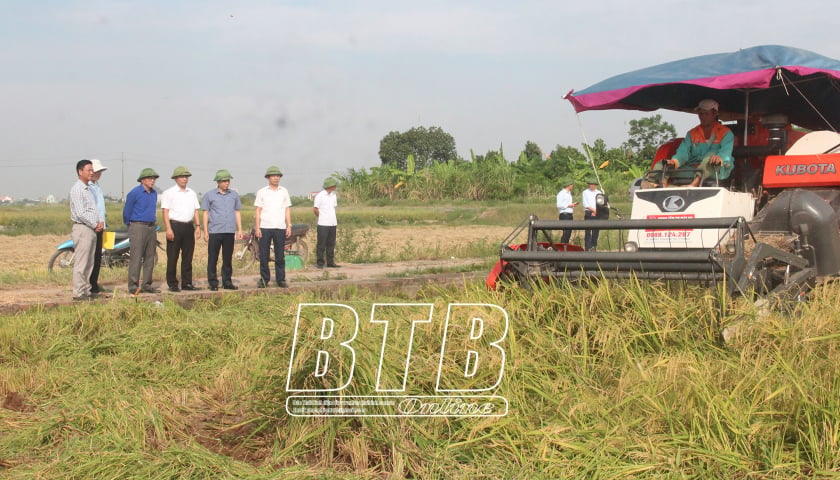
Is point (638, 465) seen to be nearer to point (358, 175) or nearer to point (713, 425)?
point (713, 425)

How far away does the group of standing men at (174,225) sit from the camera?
33.7 feet

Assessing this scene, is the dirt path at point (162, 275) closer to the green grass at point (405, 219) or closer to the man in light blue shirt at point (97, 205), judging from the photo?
the man in light blue shirt at point (97, 205)

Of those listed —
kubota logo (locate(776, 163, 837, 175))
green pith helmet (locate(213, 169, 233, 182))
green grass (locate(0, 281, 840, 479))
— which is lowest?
green grass (locate(0, 281, 840, 479))

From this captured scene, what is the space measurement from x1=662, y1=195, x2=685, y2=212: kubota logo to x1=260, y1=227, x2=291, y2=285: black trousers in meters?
5.85

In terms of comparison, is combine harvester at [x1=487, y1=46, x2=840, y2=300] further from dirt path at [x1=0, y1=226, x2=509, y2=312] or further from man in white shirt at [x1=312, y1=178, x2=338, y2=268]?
man in white shirt at [x1=312, y1=178, x2=338, y2=268]

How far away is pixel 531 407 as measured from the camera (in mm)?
4840

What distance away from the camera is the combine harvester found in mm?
6262

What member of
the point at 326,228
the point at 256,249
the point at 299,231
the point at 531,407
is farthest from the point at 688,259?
the point at 299,231

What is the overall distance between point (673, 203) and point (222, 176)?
22.5ft

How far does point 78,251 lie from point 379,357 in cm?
654

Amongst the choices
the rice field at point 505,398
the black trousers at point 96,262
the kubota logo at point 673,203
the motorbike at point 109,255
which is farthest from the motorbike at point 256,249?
the kubota logo at point 673,203

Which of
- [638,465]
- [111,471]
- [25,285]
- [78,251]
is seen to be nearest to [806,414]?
[638,465]

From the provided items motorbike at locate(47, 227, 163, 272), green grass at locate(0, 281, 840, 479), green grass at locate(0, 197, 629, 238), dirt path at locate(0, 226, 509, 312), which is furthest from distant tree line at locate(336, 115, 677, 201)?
green grass at locate(0, 281, 840, 479)

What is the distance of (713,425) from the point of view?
426 centimetres
